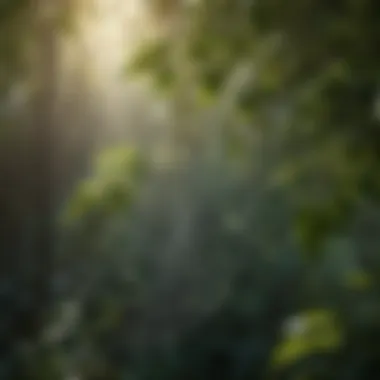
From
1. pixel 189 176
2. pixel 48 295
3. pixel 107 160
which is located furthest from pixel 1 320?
pixel 107 160

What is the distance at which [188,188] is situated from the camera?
3334 mm

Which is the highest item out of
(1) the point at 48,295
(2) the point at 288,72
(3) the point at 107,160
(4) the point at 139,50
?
(1) the point at 48,295

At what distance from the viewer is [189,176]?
3.10m

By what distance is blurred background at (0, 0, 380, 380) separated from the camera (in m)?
1.27

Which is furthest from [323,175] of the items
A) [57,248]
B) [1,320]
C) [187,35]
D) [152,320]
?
[152,320]

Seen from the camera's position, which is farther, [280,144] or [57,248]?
[57,248]

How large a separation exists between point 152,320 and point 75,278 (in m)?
0.86

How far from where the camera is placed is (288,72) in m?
1.29

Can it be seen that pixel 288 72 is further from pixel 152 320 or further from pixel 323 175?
pixel 152 320

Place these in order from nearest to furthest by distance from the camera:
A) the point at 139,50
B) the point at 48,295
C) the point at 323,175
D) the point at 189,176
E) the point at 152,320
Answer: the point at 323,175
the point at 139,50
the point at 48,295
the point at 189,176
the point at 152,320

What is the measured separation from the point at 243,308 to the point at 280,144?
2.57 m

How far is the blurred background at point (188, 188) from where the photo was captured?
127 cm

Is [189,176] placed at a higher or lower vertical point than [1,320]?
higher

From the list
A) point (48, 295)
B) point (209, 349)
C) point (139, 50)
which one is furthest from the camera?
point (209, 349)
